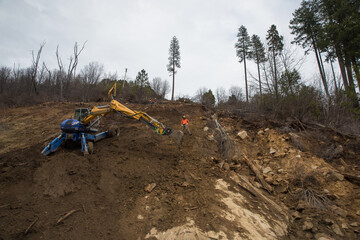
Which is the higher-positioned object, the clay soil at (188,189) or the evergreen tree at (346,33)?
the evergreen tree at (346,33)

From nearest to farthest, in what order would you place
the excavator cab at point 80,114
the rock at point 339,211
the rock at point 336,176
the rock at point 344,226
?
the rock at point 344,226, the rock at point 339,211, the rock at point 336,176, the excavator cab at point 80,114

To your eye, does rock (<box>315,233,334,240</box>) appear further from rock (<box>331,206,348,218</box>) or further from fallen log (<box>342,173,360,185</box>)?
fallen log (<box>342,173,360,185</box>)

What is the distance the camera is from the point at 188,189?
4891mm

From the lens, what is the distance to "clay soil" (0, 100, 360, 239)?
371cm

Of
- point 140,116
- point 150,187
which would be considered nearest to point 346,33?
point 140,116

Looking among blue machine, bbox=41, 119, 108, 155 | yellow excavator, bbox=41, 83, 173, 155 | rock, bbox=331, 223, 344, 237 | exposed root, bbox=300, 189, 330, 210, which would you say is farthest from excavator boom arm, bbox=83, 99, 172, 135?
rock, bbox=331, 223, 344, 237

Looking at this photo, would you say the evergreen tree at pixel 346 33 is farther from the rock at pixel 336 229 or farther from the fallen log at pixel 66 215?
the fallen log at pixel 66 215

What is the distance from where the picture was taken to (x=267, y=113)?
11.2 m

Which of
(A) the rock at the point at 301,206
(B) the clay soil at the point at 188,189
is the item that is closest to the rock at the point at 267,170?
(B) the clay soil at the point at 188,189

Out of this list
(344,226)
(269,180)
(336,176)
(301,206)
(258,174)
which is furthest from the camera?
(258,174)

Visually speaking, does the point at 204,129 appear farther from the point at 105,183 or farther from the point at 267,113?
the point at 105,183

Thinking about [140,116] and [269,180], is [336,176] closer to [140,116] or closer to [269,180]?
[269,180]

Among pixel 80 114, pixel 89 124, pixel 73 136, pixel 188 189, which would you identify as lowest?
pixel 188 189

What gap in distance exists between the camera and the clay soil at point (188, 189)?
146 inches
